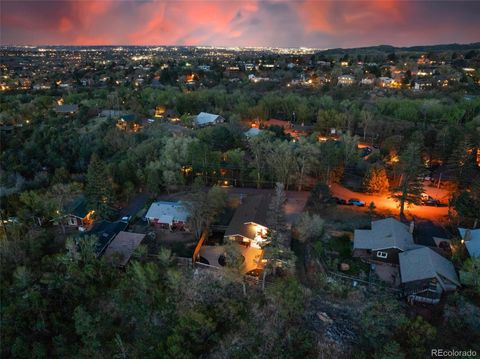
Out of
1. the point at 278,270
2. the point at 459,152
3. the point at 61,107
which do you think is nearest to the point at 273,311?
the point at 278,270

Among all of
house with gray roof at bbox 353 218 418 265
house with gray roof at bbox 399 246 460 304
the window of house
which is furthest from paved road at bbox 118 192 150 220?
house with gray roof at bbox 399 246 460 304

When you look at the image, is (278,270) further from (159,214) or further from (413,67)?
(413,67)

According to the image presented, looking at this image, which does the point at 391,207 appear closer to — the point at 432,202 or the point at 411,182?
the point at 411,182

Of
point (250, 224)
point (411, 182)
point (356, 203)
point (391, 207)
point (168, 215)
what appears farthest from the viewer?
point (356, 203)

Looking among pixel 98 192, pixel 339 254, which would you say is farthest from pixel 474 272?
pixel 98 192

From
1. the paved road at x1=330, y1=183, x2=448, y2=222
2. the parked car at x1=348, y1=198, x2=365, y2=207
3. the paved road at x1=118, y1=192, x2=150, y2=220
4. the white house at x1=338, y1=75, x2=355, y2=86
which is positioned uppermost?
the white house at x1=338, y1=75, x2=355, y2=86

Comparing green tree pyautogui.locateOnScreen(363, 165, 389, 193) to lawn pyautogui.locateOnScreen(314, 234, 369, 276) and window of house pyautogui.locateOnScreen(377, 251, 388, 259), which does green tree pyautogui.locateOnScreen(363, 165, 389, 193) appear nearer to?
lawn pyautogui.locateOnScreen(314, 234, 369, 276)
